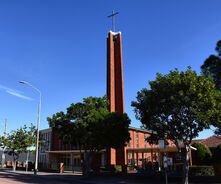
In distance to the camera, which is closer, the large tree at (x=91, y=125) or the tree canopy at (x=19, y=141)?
the large tree at (x=91, y=125)

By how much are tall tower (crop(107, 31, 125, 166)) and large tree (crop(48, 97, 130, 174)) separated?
6.76 m

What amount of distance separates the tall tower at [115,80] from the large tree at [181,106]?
50.3 feet

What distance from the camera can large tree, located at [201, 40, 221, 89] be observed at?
24562 mm

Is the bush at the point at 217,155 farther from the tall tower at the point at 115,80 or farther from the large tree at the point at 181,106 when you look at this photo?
the tall tower at the point at 115,80

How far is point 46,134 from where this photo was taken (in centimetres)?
6216

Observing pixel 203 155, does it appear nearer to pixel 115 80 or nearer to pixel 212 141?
pixel 212 141

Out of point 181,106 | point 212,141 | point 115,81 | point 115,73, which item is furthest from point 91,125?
point 212,141

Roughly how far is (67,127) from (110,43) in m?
16.5

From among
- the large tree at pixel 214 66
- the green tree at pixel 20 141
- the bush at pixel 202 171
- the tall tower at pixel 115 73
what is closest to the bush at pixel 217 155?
the bush at pixel 202 171

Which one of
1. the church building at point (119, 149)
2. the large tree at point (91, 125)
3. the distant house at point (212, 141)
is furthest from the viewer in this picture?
the church building at point (119, 149)

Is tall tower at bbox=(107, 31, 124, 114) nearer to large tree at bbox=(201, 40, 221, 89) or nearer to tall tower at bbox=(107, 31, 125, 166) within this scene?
tall tower at bbox=(107, 31, 125, 166)

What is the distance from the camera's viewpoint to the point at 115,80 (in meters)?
43.5

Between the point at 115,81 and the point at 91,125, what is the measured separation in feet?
42.4

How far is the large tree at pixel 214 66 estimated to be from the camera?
80.6ft
